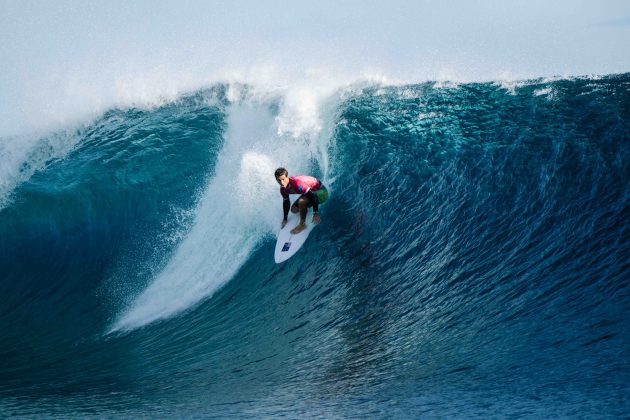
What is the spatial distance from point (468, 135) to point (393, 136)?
1242mm

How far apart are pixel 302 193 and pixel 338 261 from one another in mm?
1063

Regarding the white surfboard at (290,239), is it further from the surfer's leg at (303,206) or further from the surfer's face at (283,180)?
the surfer's face at (283,180)

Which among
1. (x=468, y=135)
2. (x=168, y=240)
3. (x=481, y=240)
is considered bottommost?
(x=481, y=240)

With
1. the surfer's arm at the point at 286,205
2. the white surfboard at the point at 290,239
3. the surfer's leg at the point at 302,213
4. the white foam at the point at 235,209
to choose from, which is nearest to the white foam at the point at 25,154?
the white foam at the point at 235,209

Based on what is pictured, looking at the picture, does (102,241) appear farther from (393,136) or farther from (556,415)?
(556,415)

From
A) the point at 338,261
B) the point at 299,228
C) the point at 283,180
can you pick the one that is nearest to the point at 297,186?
the point at 283,180

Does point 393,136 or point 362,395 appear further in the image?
point 393,136

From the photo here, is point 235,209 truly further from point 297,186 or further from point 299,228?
point 297,186

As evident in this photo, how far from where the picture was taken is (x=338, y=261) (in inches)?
282

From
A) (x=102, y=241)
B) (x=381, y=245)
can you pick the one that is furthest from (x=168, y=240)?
(x=381, y=245)

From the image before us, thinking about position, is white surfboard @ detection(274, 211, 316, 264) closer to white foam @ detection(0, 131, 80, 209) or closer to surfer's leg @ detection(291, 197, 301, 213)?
surfer's leg @ detection(291, 197, 301, 213)

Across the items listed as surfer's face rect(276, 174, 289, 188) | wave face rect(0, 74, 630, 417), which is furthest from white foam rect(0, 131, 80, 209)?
surfer's face rect(276, 174, 289, 188)

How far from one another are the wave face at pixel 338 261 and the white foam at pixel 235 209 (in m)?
0.04

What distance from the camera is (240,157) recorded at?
935cm
